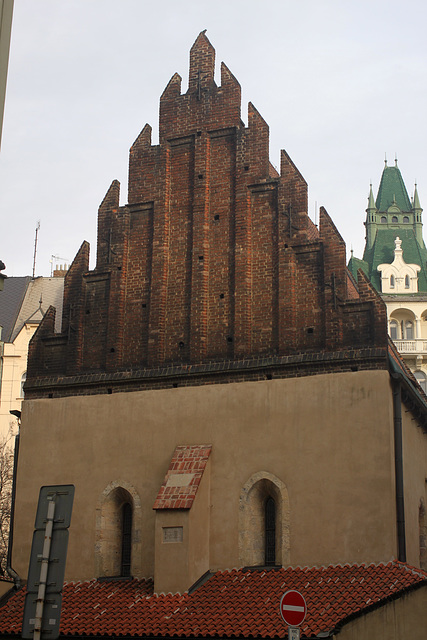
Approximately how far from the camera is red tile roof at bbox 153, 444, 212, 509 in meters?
18.3

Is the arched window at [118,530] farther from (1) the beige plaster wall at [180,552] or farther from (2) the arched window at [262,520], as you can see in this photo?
(2) the arched window at [262,520]

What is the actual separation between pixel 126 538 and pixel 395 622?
687cm

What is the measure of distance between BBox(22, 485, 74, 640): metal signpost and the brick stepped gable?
10.1 m

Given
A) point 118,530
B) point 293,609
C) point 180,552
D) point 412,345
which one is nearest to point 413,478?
point 180,552

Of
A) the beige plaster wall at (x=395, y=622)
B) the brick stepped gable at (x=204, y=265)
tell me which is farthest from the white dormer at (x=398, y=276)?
the beige plaster wall at (x=395, y=622)

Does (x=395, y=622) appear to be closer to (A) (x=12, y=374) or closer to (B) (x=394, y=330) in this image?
(A) (x=12, y=374)

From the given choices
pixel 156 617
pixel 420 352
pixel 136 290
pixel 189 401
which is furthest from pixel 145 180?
pixel 420 352

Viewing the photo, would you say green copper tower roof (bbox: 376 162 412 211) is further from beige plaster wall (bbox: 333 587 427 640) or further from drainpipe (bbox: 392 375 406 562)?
beige plaster wall (bbox: 333 587 427 640)

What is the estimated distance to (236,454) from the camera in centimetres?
1911

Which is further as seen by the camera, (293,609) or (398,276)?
(398,276)

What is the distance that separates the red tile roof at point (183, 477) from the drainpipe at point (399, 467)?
3.97 meters

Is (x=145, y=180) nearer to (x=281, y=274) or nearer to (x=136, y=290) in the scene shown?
(x=136, y=290)

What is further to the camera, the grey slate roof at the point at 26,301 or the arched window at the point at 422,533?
the grey slate roof at the point at 26,301

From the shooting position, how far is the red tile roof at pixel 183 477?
18.3 meters
